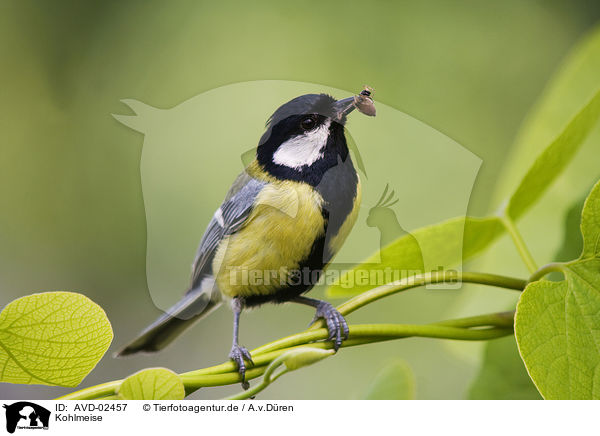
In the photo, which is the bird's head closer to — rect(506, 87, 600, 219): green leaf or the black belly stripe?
the black belly stripe

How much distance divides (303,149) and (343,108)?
6 cm

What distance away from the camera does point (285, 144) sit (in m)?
0.60

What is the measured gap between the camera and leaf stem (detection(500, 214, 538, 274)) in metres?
0.50

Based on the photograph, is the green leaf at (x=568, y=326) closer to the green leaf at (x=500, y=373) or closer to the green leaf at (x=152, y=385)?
the green leaf at (x=500, y=373)

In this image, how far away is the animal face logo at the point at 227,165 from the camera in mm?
638

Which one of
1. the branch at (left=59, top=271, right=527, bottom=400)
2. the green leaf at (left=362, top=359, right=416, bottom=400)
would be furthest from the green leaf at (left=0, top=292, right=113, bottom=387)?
Answer: the green leaf at (left=362, top=359, right=416, bottom=400)

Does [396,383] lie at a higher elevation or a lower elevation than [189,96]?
lower

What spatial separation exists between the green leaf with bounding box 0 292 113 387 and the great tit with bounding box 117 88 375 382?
19 cm

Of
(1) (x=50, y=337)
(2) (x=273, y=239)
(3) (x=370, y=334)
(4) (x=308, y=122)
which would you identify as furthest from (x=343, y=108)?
(1) (x=50, y=337)

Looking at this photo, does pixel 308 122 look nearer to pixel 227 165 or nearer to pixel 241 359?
pixel 227 165

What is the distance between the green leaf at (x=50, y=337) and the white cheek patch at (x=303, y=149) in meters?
0.27

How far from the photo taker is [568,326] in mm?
440
